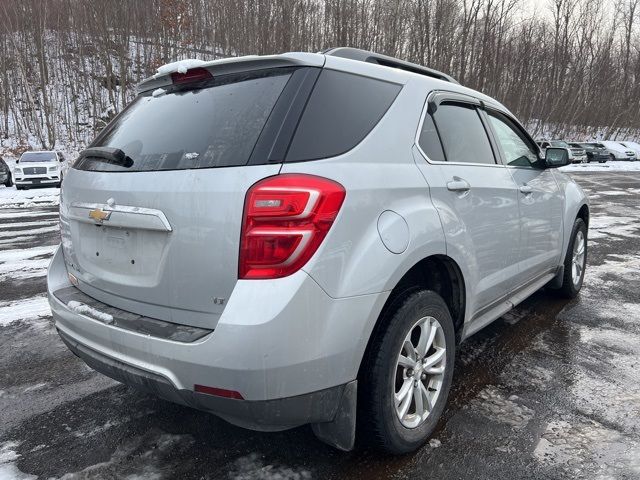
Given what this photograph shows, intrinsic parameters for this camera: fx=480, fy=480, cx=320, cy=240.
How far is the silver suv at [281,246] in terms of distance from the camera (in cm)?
182

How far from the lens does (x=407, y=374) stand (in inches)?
91.9

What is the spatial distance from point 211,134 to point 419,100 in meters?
1.16

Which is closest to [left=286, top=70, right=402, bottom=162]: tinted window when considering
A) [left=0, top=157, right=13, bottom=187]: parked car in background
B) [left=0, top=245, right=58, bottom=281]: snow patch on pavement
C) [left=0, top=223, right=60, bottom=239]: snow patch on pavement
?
[left=0, top=245, right=58, bottom=281]: snow patch on pavement

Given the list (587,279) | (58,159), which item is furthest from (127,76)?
(587,279)

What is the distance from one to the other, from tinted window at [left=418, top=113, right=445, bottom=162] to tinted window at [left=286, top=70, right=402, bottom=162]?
28 centimetres

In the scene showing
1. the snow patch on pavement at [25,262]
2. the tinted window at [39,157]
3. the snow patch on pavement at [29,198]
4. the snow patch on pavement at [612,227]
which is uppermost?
the tinted window at [39,157]

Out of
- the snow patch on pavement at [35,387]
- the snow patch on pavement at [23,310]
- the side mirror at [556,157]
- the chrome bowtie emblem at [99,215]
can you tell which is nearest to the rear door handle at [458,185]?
the side mirror at [556,157]

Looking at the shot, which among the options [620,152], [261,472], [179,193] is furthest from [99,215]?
[620,152]

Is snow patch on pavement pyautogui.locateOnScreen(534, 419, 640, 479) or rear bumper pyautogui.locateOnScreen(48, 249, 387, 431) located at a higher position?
rear bumper pyautogui.locateOnScreen(48, 249, 387, 431)

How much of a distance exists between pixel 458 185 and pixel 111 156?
1.81 metres

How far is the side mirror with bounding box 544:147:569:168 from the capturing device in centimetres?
388

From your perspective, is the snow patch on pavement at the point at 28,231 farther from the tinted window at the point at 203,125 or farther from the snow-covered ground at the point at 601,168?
the snow-covered ground at the point at 601,168

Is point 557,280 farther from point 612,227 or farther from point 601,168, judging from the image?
point 601,168

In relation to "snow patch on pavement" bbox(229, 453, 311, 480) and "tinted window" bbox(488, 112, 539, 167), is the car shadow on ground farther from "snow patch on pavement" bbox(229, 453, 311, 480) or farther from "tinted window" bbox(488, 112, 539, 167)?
"tinted window" bbox(488, 112, 539, 167)
